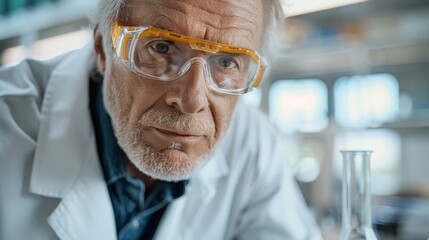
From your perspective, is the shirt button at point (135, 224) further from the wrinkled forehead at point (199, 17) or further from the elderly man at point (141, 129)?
the wrinkled forehead at point (199, 17)

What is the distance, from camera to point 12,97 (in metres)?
1.07

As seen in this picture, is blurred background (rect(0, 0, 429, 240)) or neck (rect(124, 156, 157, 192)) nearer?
neck (rect(124, 156, 157, 192))

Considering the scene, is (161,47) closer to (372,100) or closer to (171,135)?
(171,135)

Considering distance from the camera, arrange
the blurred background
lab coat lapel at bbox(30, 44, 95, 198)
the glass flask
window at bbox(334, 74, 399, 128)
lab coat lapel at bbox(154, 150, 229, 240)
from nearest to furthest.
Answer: the glass flask → lab coat lapel at bbox(30, 44, 95, 198) → lab coat lapel at bbox(154, 150, 229, 240) → the blurred background → window at bbox(334, 74, 399, 128)

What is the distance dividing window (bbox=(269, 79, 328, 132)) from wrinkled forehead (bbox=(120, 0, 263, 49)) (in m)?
5.37

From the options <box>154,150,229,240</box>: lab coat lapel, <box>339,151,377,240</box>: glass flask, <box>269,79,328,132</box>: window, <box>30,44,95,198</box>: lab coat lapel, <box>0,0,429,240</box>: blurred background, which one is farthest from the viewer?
<box>269,79,328,132</box>: window

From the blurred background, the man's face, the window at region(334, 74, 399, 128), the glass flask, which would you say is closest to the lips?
the man's face

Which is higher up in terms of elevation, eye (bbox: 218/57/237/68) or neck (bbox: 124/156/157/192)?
eye (bbox: 218/57/237/68)

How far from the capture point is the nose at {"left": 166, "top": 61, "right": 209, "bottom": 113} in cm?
89

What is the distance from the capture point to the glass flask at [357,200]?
82 centimetres

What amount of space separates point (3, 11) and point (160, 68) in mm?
2558

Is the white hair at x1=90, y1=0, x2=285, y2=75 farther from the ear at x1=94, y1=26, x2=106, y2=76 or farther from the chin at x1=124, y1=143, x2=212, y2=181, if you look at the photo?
the chin at x1=124, y1=143, x2=212, y2=181

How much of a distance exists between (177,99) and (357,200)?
0.42 meters

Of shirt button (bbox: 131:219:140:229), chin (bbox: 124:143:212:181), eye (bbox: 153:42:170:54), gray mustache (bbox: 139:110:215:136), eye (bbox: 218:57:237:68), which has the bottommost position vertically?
shirt button (bbox: 131:219:140:229)
